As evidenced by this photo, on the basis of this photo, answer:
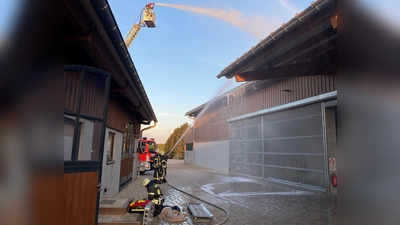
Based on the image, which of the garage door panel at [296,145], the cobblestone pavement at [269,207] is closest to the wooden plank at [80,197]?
the cobblestone pavement at [269,207]

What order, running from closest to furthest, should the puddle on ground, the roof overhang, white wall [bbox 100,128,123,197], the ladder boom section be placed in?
1. the roof overhang
2. white wall [bbox 100,128,123,197]
3. the puddle on ground
4. the ladder boom section

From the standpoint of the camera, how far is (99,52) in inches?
135

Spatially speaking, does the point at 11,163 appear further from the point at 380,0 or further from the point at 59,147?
the point at 380,0

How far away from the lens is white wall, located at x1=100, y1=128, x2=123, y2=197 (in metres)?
6.83

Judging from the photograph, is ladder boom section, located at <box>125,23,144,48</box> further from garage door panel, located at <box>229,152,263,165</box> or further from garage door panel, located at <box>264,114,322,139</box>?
garage door panel, located at <box>264,114,322,139</box>

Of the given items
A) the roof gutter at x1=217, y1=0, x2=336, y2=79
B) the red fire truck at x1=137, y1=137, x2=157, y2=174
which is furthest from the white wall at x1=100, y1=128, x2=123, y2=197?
the red fire truck at x1=137, y1=137, x2=157, y2=174

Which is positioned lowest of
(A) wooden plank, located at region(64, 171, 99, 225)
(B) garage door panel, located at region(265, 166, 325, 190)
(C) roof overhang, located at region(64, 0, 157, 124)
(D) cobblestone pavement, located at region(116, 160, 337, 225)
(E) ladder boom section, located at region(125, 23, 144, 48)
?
(D) cobblestone pavement, located at region(116, 160, 337, 225)

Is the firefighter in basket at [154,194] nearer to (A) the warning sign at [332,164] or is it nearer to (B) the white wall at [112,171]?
(B) the white wall at [112,171]

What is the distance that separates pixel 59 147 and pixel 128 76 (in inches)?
137

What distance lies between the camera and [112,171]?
25.5 feet

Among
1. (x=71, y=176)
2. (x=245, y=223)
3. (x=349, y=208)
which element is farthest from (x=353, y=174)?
(x=245, y=223)

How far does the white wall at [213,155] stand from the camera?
1834 centimetres

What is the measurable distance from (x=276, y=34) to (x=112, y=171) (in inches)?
246

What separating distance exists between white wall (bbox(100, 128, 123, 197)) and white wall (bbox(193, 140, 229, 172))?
1061 cm
